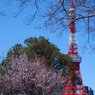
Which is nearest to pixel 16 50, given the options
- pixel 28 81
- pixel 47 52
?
pixel 47 52

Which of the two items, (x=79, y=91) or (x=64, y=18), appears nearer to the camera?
(x=64, y=18)

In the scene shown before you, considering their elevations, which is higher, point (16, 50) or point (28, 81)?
point (16, 50)

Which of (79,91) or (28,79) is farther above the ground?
(79,91)

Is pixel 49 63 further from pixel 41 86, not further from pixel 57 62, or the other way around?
pixel 41 86

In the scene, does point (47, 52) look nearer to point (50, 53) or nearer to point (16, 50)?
point (50, 53)

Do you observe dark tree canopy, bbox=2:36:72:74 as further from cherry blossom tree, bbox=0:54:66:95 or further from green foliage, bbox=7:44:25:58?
cherry blossom tree, bbox=0:54:66:95

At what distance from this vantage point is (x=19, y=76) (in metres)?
15.6

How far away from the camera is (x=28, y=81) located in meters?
15.3

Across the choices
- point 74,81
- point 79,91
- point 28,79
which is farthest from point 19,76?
point 79,91

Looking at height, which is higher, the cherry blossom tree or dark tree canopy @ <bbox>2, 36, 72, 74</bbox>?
dark tree canopy @ <bbox>2, 36, 72, 74</bbox>

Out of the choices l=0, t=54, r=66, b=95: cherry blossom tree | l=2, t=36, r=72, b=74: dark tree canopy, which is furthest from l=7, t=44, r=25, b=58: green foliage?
l=0, t=54, r=66, b=95: cherry blossom tree

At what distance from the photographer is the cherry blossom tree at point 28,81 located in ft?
50.0

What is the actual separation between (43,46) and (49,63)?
6.13 feet

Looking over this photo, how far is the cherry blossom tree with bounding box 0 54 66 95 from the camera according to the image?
1523 centimetres
